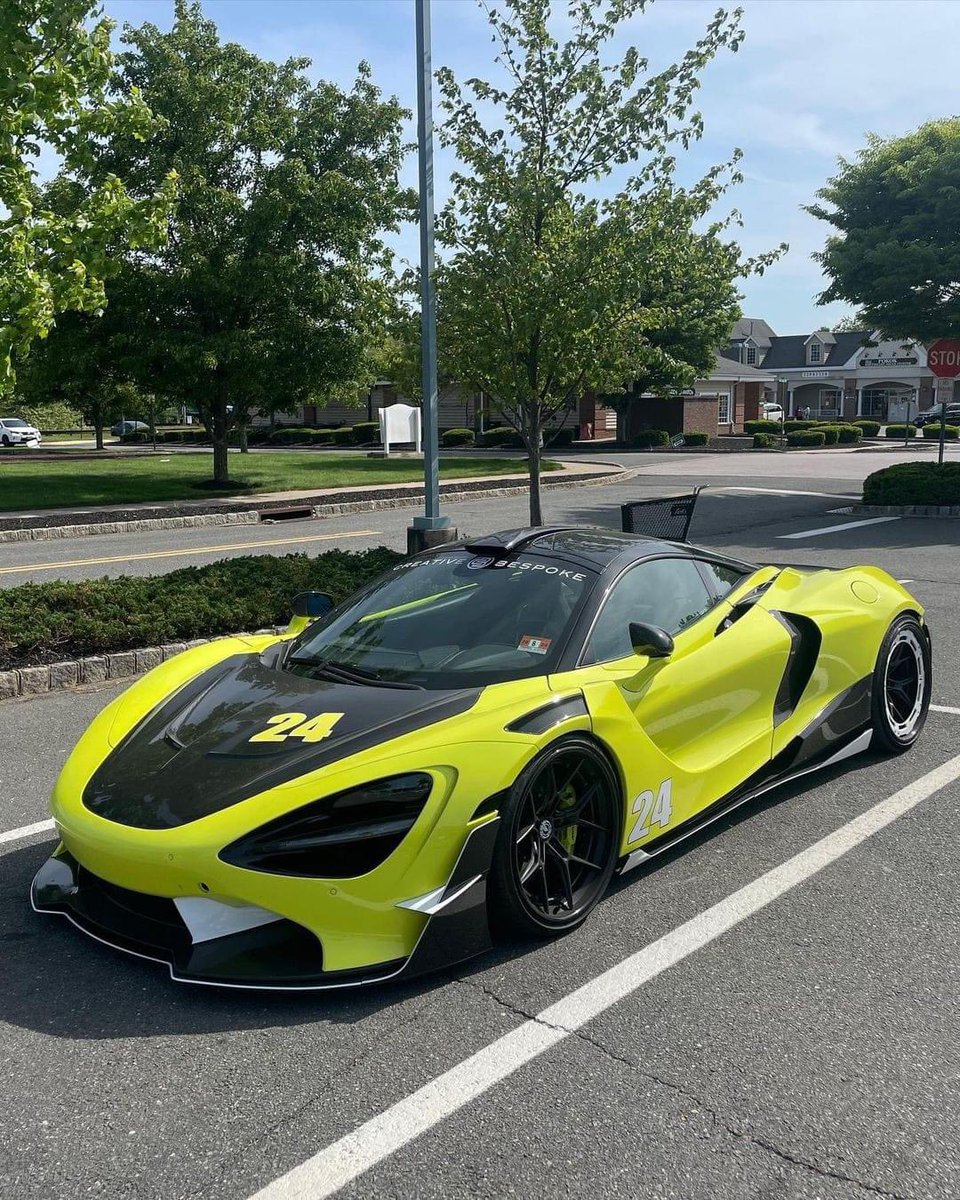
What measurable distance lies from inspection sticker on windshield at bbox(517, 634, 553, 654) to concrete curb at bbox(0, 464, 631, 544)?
50.1ft

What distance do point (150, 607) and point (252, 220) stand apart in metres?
16.0

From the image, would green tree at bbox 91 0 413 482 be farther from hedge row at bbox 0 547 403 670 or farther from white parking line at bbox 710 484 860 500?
hedge row at bbox 0 547 403 670

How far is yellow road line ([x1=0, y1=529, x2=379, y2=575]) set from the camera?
14037mm

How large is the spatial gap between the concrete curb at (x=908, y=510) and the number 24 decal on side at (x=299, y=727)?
16496 mm

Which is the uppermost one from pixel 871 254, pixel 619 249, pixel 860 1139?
pixel 871 254

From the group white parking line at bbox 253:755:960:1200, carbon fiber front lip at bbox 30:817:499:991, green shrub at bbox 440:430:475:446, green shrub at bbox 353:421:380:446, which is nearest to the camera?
white parking line at bbox 253:755:960:1200

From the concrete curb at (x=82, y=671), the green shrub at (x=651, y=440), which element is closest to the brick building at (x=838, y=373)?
the green shrub at (x=651, y=440)

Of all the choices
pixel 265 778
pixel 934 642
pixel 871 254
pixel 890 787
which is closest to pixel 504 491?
pixel 871 254

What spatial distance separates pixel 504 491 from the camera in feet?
82.5

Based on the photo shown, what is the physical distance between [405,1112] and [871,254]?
19358 millimetres

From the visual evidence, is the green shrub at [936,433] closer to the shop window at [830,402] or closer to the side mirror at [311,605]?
the shop window at [830,402]

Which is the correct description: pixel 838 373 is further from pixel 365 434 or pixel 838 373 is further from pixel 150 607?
pixel 150 607

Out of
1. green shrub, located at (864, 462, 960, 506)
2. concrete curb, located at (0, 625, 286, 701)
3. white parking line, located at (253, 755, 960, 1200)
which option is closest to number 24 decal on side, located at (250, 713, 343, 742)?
white parking line, located at (253, 755, 960, 1200)

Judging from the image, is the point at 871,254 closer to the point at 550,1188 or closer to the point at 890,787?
the point at 890,787
